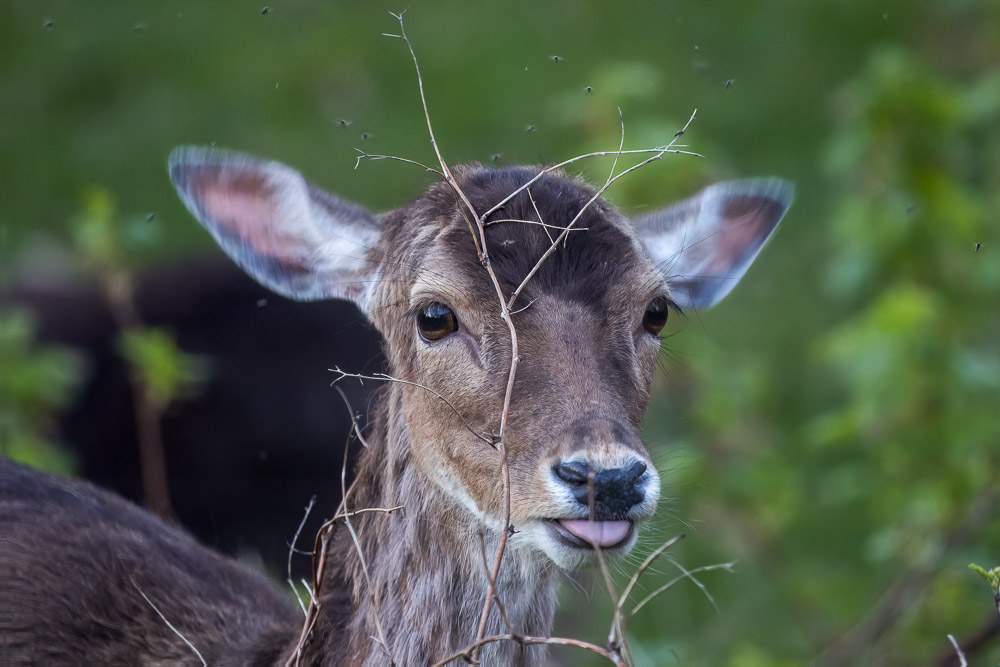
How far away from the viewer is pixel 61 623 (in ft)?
12.9

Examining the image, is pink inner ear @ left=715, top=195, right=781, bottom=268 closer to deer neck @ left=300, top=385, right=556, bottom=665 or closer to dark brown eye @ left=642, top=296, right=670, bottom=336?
dark brown eye @ left=642, top=296, right=670, bottom=336

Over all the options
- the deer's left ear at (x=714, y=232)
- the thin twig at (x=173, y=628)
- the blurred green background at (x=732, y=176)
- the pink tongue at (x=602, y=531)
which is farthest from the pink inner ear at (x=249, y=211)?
the pink tongue at (x=602, y=531)

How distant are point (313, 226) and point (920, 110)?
320 cm

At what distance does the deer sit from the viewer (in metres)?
3.33

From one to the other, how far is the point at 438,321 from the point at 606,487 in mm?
877

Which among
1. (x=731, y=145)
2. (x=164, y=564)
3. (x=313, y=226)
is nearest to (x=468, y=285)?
(x=313, y=226)

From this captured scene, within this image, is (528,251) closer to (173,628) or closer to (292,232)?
(292,232)

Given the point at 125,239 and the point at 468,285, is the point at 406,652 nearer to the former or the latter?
the point at 468,285

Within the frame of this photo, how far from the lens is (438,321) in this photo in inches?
147

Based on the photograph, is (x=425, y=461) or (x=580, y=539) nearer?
(x=580, y=539)

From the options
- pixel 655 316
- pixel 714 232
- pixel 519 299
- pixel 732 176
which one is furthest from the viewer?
pixel 732 176

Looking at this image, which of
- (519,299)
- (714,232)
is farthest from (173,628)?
(714,232)

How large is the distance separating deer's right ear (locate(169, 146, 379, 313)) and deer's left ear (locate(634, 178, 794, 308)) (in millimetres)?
1083

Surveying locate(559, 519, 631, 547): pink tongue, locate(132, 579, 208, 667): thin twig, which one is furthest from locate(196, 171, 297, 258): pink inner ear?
locate(559, 519, 631, 547): pink tongue
